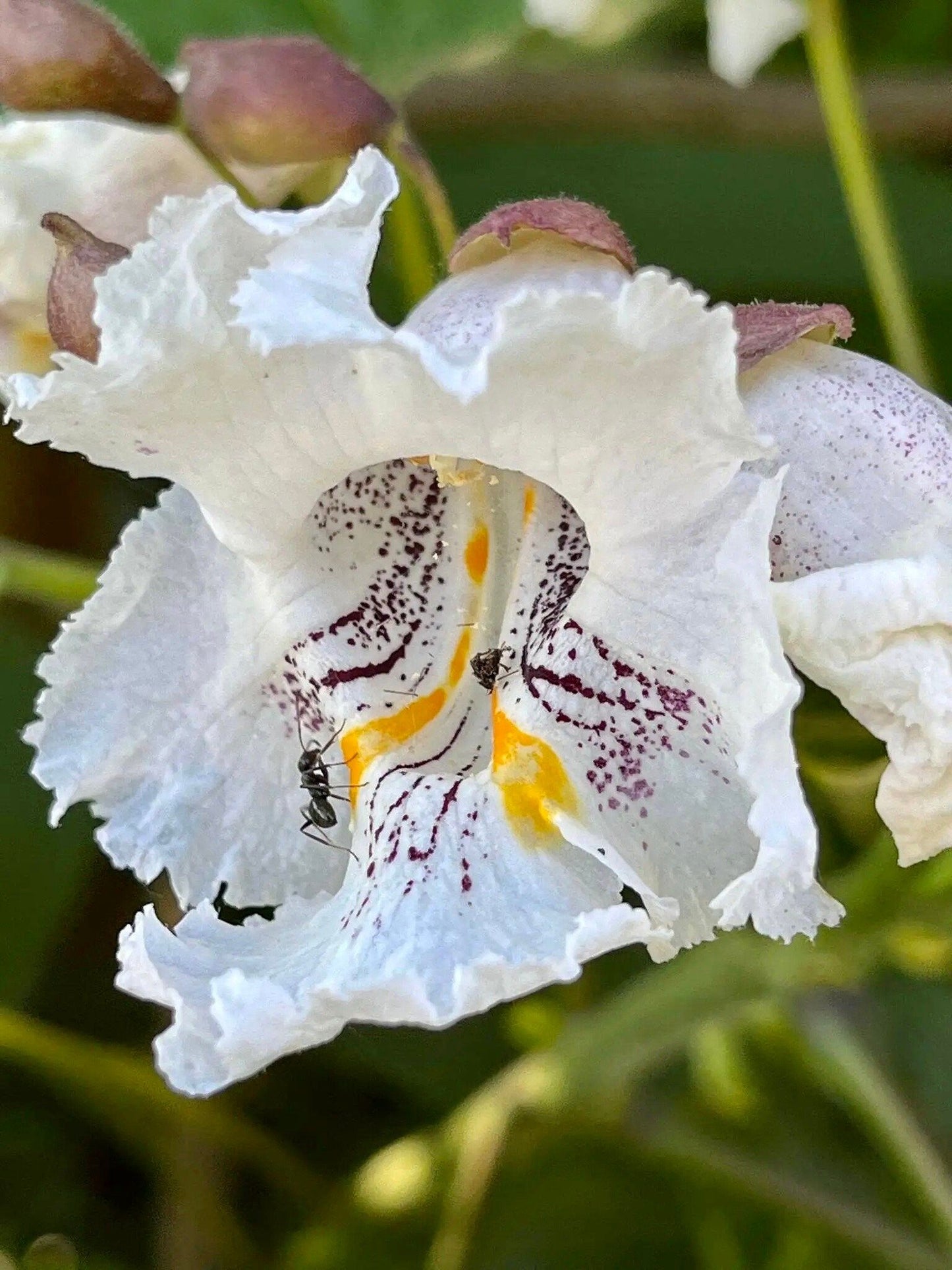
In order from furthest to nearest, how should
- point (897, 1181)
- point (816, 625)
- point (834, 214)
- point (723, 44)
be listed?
1. point (834, 214)
2. point (897, 1181)
3. point (723, 44)
4. point (816, 625)

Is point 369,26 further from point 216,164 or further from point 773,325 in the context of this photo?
point 773,325

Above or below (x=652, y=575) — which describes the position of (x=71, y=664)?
below

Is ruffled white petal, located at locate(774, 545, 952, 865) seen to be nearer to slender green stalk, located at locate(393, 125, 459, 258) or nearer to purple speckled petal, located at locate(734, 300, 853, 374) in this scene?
purple speckled petal, located at locate(734, 300, 853, 374)

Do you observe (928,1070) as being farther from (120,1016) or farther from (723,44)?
(723,44)

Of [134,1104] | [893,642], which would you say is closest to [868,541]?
[893,642]

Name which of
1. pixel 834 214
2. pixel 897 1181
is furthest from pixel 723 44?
pixel 897 1181

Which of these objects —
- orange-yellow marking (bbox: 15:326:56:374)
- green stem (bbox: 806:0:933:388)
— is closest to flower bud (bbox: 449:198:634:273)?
orange-yellow marking (bbox: 15:326:56:374)

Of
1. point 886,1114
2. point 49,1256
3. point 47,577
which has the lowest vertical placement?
point 886,1114

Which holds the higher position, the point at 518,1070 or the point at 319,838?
the point at 319,838
